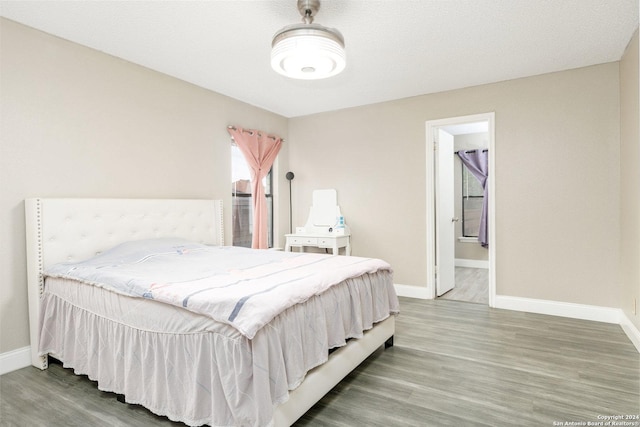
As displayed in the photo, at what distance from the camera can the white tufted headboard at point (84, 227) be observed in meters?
2.52

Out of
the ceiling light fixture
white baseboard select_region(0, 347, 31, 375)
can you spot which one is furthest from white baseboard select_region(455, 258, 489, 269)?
white baseboard select_region(0, 347, 31, 375)

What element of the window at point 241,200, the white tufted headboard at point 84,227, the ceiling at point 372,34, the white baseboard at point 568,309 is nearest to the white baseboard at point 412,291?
the white baseboard at point 568,309

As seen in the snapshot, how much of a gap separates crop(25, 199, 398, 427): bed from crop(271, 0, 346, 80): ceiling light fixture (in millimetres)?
1405

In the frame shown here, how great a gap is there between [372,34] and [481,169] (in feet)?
14.8

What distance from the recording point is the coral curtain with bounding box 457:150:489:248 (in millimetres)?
6320

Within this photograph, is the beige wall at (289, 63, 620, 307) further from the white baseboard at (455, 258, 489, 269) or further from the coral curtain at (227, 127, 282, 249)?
the white baseboard at (455, 258, 489, 269)

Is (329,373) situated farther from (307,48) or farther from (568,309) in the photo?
(568,309)

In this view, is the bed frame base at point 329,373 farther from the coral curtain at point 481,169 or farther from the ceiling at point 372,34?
the coral curtain at point 481,169

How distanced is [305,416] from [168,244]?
6.15ft

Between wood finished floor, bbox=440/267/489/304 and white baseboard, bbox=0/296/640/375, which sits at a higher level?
white baseboard, bbox=0/296/640/375

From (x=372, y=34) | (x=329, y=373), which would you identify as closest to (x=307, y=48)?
(x=372, y=34)

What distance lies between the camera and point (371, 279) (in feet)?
8.66

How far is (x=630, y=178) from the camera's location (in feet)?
9.75

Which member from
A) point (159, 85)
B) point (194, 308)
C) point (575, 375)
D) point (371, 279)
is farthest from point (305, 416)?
point (159, 85)
